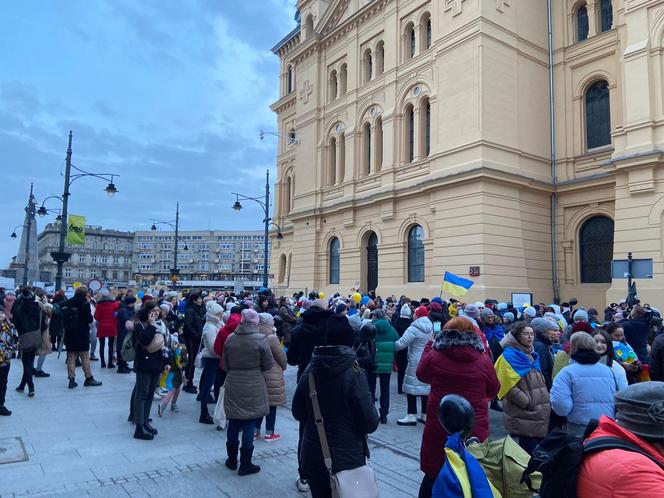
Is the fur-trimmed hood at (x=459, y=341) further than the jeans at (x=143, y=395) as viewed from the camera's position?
No

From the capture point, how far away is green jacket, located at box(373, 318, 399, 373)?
846 cm

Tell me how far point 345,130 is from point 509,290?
1371 centimetres

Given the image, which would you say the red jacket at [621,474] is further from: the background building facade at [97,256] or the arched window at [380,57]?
the background building facade at [97,256]

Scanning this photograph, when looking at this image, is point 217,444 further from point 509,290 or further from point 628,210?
point 628,210

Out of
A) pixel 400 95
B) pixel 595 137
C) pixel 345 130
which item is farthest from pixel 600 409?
pixel 345 130

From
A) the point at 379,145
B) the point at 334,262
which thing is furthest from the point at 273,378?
the point at 334,262

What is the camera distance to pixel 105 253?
110375 mm

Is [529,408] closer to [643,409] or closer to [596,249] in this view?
[643,409]

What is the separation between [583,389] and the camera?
4.63 meters

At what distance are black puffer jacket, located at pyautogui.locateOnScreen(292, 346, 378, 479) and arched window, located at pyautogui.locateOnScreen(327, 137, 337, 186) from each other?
26.1 metres

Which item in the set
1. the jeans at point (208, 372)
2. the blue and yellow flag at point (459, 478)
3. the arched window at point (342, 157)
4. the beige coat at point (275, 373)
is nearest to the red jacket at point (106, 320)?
the jeans at point (208, 372)

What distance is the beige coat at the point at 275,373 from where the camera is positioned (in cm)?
681

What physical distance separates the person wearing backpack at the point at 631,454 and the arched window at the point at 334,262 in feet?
85.9

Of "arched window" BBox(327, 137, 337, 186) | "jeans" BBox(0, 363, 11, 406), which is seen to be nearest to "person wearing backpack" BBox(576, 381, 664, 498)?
"jeans" BBox(0, 363, 11, 406)
